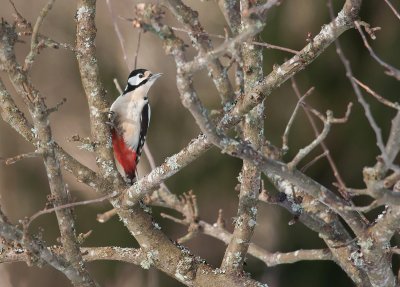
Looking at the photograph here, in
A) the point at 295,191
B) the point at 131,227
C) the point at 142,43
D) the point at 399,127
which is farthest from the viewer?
the point at 142,43

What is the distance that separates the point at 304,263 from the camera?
7.21 meters

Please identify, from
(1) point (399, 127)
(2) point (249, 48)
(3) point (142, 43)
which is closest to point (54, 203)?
(2) point (249, 48)

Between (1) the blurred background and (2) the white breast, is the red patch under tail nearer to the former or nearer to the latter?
(2) the white breast

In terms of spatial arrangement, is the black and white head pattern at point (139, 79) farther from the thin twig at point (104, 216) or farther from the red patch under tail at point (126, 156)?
the thin twig at point (104, 216)

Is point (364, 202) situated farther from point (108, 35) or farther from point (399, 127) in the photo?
point (399, 127)

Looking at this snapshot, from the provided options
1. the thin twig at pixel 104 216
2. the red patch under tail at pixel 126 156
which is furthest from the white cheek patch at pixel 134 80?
the thin twig at pixel 104 216

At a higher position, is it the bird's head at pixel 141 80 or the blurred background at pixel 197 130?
the blurred background at pixel 197 130

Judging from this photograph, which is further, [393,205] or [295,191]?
[295,191]

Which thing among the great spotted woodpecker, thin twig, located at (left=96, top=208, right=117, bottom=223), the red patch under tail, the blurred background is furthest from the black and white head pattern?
the blurred background

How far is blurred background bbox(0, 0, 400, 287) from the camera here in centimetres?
668

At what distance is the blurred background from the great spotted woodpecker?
7.33 feet

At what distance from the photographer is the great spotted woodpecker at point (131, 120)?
14.0ft

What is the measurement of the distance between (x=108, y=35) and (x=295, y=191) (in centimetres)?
383

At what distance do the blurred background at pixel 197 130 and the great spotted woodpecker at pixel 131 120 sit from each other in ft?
7.33
